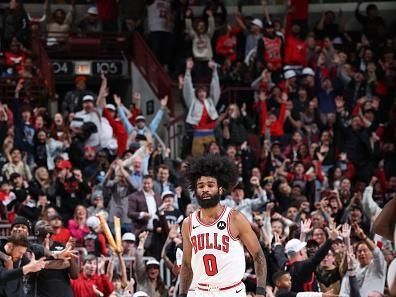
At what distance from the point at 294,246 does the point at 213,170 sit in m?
4.36

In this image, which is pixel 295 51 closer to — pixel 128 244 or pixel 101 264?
pixel 128 244

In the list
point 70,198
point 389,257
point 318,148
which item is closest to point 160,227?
point 70,198

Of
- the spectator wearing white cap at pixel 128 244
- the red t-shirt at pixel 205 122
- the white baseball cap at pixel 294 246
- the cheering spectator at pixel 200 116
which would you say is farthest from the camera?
the red t-shirt at pixel 205 122

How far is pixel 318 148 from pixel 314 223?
197 inches

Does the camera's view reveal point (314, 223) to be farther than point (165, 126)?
No

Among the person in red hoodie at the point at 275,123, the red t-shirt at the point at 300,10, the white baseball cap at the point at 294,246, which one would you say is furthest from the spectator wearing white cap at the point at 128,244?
the red t-shirt at the point at 300,10

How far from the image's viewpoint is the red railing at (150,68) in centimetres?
2667

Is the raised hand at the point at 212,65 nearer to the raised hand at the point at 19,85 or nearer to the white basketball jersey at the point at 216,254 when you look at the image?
the raised hand at the point at 19,85

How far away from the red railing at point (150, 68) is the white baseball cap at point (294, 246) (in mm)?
9924

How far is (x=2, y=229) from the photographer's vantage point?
62.9ft

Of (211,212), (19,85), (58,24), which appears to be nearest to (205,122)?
(19,85)

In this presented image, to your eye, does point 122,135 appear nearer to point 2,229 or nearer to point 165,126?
point 165,126

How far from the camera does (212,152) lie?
844 inches

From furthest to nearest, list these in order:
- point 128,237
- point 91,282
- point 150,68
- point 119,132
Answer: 1. point 150,68
2. point 119,132
3. point 128,237
4. point 91,282
